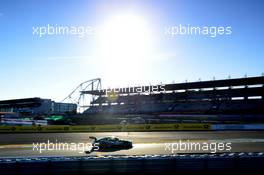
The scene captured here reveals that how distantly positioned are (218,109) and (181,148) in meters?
57.4

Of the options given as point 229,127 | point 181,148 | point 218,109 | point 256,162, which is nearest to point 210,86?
point 218,109

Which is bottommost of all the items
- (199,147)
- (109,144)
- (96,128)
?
(199,147)

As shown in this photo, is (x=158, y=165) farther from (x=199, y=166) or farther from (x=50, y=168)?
(x=50, y=168)

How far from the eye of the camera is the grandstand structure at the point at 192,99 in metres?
75.3

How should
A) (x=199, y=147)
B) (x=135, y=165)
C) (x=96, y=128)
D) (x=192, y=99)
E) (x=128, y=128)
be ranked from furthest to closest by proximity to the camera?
(x=192, y=99) < (x=128, y=128) < (x=96, y=128) < (x=199, y=147) < (x=135, y=165)

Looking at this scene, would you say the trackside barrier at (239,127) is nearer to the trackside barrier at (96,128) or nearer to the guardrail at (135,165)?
the trackside barrier at (96,128)

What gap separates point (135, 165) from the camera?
1362 centimetres

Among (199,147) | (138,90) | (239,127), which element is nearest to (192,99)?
(138,90)

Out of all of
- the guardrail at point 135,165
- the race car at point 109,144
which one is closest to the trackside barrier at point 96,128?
the race car at point 109,144

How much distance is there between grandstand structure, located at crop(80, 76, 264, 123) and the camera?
75.3 meters

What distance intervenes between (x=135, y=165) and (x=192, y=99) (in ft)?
248

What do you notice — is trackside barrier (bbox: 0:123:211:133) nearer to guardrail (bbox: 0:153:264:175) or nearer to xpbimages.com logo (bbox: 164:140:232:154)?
xpbimages.com logo (bbox: 164:140:232:154)

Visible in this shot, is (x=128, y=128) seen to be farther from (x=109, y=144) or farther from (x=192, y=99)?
(x=192, y=99)

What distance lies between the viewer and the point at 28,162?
43.7ft
